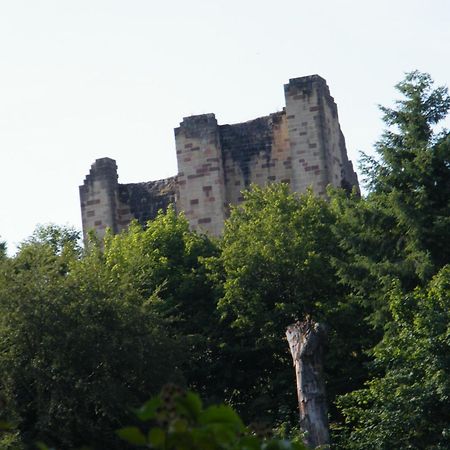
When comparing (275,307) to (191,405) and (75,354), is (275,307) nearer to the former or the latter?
(75,354)

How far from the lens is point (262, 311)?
1236 inches

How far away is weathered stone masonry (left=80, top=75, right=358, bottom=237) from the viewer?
138ft

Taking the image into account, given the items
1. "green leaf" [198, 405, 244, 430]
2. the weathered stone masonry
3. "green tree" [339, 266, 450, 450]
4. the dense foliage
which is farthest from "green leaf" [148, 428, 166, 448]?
the weathered stone masonry

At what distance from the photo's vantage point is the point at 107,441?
2600cm

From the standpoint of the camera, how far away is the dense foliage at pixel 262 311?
25703 millimetres

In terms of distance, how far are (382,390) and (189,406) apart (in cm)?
1967

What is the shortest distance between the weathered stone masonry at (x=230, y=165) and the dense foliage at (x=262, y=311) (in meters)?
6.74

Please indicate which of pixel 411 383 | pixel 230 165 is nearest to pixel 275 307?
pixel 411 383

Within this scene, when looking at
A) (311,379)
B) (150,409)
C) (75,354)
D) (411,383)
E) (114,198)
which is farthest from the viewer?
(114,198)

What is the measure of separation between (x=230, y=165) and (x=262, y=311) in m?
12.5

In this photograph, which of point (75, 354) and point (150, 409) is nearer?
point (150, 409)

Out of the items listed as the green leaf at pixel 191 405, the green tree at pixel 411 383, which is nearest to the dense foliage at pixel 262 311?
the green tree at pixel 411 383

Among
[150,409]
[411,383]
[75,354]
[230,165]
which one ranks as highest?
[230,165]

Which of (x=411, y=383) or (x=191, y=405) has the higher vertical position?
(x=411, y=383)
